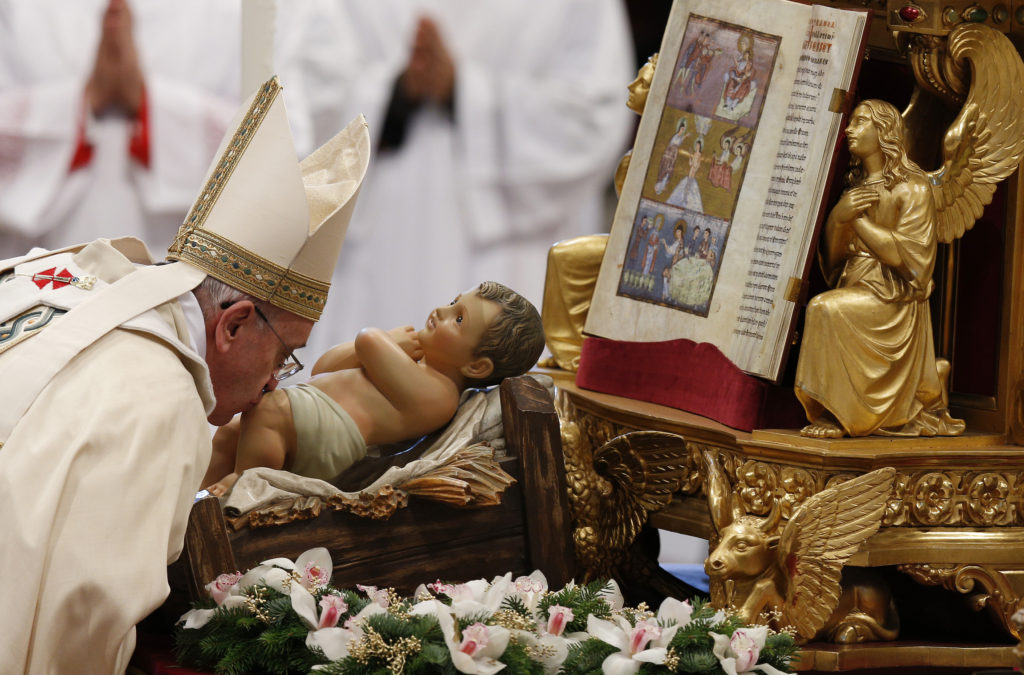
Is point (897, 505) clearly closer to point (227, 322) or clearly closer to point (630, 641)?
point (630, 641)

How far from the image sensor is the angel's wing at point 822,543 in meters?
2.11

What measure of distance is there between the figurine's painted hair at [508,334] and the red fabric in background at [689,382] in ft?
1.05

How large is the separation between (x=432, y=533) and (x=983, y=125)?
48.7 inches

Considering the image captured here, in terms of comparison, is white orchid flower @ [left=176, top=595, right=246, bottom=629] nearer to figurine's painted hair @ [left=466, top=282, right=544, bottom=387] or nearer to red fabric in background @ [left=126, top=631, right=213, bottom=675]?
red fabric in background @ [left=126, top=631, right=213, bottom=675]

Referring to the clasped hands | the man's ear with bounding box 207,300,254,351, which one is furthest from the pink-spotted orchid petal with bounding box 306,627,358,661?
the clasped hands

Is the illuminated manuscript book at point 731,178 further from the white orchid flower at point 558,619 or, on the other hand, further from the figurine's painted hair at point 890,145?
the white orchid flower at point 558,619

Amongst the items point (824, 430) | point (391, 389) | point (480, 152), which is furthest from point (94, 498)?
point (480, 152)

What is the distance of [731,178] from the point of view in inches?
97.3

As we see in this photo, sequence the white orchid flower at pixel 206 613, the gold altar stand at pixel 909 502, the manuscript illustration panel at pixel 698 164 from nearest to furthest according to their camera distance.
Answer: the white orchid flower at pixel 206 613 → the gold altar stand at pixel 909 502 → the manuscript illustration panel at pixel 698 164

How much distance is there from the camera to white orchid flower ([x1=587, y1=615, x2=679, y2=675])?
1.74 meters

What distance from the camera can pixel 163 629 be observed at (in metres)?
2.04

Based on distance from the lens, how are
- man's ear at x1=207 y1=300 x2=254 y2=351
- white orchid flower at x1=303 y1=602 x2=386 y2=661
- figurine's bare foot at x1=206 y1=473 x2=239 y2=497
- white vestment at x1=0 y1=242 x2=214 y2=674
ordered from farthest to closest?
1. figurine's bare foot at x1=206 y1=473 x2=239 y2=497
2. man's ear at x1=207 y1=300 x2=254 y2=351
3. white orchid flower at x1=303 y1=602 x2=386 y2=661
4. white vestment at x1=0 y1=242 x2=214 y2=674

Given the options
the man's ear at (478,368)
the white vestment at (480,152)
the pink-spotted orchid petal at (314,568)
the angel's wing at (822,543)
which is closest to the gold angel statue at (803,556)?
the angel's wing at (822,543)

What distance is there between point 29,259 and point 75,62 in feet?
8.18
